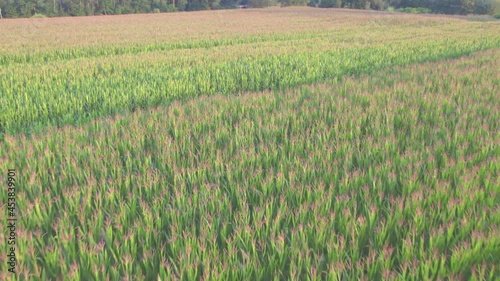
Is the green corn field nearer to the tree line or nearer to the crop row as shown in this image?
the crop row

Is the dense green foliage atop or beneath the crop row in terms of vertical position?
atop

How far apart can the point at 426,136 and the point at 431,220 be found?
1.67 metres

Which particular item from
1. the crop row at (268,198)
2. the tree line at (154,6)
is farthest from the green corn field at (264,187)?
the tree line at (154,6)

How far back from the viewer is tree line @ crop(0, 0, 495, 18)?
4700 cm

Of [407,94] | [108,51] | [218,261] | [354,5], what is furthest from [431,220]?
[354,5]

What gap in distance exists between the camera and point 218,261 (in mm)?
1490

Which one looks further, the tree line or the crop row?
the tree line

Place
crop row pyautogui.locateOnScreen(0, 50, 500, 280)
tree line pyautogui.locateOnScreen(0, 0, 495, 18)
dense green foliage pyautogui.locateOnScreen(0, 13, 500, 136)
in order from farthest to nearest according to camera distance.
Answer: tree line pyautogui.locateOnScreen(0, 0, 495, 18) < dense green foliage pyautogui.locateOnScreen(0, 13, 500, 136) < crop row pyautogui.locateOnScreen(0, 50, 500, 280)

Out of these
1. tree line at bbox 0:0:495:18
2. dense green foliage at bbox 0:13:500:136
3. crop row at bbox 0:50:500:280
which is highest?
tree line at bbox 0:0:495:18

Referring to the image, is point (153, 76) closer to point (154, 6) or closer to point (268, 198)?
point (268, 198)

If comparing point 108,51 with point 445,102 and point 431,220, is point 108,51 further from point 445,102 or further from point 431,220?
point 431,220

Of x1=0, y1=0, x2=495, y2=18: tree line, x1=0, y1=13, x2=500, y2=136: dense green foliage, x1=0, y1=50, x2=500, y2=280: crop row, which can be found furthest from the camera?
x1=0, y1=0, x2=495, y2=18: tree line

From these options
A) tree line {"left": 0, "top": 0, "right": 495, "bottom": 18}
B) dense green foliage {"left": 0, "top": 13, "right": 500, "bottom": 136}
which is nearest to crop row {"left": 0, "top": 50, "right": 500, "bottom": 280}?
dense green foliage {"left": 0, "top": 13, "right": 500, "bottom": 136}

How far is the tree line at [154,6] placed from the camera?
154 feet
